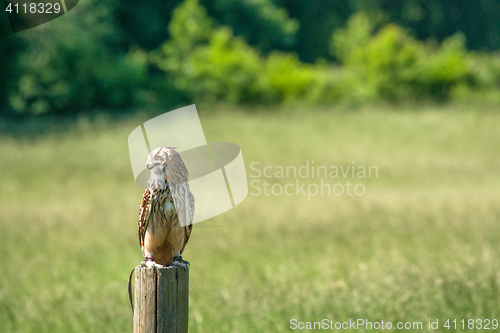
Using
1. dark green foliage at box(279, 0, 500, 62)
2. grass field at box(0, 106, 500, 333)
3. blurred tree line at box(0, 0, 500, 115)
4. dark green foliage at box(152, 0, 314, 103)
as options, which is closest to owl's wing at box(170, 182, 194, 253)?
grass field at box(0, 106, 500, 333)

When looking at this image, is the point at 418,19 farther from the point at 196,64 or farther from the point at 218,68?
the point at 196,64

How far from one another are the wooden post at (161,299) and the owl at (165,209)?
0.04 meters

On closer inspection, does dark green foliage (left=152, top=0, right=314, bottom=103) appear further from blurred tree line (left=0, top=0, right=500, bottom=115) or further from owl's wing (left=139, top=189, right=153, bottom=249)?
owl's wing (left=139, top=189, right=153, bottom=249)

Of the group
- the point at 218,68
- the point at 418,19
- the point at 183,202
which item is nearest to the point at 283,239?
the point at 183,202

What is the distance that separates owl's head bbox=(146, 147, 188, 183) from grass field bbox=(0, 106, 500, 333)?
247 centimetres

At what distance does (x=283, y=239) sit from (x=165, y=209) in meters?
5.56

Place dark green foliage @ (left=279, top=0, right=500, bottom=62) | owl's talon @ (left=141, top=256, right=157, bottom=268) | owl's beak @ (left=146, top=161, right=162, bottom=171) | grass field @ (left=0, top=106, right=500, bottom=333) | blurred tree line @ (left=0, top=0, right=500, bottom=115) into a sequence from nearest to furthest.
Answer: owl's beak @ (left=146, top=161, right=162, bottom=171)
owl's talon @ (left=141, top=256, right=157, bottom=268)
grass field @ (left=0, top=106, right=500, bottom=333)
blurred tree line @ (left=0, top=0, right=500, bottom=115)
dark green foliage @ (left=279, top=0, right=500, bottom=62)

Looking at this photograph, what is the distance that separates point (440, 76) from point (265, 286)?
69.7 feet

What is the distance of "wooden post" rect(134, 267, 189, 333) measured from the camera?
1.89 m

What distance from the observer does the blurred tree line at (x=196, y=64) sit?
1620 centimetres

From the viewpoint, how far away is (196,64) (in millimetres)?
23938

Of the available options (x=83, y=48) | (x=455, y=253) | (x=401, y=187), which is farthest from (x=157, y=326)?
(x=83, y=48)

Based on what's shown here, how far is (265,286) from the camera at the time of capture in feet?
15.4

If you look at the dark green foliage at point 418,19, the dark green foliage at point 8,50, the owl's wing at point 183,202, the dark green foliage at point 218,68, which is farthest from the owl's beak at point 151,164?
the dark green foliage at point 418,19
